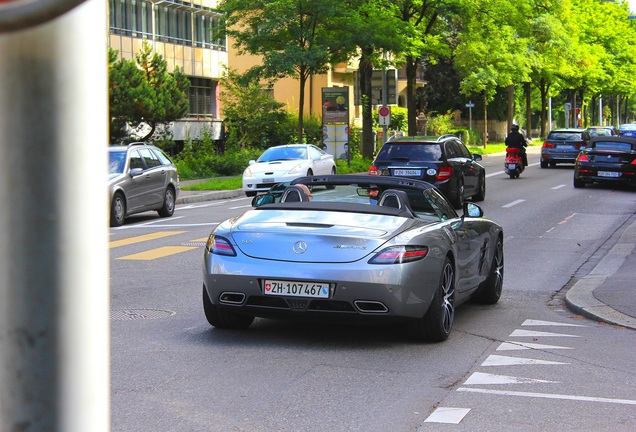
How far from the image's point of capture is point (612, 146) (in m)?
32.0

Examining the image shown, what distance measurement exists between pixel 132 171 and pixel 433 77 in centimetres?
6496

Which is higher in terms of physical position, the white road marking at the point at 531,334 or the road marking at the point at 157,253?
the road marking at the point at 157,253

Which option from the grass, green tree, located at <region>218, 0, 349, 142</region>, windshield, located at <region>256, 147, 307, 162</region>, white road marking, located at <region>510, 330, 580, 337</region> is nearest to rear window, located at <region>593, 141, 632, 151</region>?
windshield, located at <region>256, 147, 307, 162</region>

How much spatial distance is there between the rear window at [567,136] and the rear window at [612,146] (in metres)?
12.3

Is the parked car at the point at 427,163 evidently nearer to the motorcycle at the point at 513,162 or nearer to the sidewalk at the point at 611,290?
the sidewalk at the point at 611,290

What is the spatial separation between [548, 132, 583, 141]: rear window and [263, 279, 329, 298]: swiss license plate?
125 ft

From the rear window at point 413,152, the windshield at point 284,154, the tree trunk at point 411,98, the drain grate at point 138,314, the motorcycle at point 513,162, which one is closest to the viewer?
the drain grate at point 138,314

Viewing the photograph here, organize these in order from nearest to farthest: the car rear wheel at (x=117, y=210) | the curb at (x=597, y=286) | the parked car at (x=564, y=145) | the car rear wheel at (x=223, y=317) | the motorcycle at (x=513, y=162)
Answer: the car rear wheel at (x=223, y=317) < the curb at (x=597, y=286) < the car rear wheel at (x=117, y=210) < the motorcycle at (x=513, y=162) < the parked car at (x=564, y=145)

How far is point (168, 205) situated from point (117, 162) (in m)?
1.98

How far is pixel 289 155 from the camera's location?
102ft

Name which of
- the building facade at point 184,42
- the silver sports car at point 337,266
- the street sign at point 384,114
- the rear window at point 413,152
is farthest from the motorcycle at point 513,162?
the silver sports car at point 337,266

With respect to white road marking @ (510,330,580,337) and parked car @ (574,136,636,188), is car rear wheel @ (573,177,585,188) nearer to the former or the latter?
parked car @ (574,136,636,188)

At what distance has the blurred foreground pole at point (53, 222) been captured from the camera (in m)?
1.77

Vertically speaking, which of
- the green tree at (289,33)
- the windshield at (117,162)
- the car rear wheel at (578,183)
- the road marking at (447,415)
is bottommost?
the road marking at (447,415)
